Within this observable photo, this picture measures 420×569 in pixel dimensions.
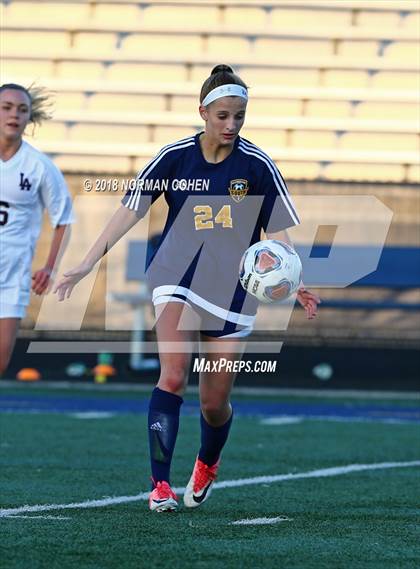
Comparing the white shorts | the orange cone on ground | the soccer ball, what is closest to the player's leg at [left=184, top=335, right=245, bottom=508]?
the soccer ball

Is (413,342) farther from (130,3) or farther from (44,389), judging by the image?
(130,3)

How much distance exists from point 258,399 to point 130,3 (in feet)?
25.8

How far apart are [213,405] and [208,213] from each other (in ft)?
2.62

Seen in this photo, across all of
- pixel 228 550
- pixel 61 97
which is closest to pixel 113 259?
pixel 61 97

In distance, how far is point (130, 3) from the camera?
18891mm

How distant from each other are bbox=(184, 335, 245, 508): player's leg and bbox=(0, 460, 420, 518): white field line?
33 cm

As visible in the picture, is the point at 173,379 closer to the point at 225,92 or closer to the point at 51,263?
the point at 225,92

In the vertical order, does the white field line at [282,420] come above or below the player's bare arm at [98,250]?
below

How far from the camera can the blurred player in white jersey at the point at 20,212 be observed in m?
6.07

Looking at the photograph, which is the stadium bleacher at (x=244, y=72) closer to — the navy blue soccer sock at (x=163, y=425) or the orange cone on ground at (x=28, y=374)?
the orange cone on ground at (x=28, y=374)

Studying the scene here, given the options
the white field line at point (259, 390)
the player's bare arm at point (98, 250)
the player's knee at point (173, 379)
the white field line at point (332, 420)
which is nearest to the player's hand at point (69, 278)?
the player's bare arm at point (98, 250)

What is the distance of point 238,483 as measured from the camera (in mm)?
6391

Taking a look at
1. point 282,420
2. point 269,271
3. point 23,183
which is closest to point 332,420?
point 282,420

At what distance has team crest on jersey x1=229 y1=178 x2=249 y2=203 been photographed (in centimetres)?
522
